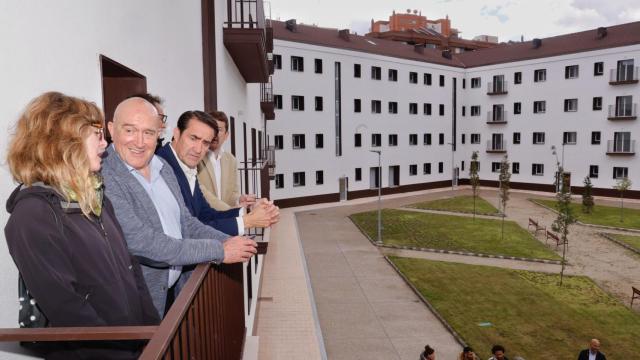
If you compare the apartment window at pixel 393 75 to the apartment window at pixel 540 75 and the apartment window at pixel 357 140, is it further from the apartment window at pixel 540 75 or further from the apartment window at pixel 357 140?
the apartment window at pixel 540 75

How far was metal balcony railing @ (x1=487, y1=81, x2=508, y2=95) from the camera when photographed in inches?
1716

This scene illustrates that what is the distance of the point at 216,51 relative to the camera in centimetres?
873

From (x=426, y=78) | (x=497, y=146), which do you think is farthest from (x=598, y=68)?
(x=426, y=78)

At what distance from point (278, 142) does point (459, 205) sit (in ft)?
47.9

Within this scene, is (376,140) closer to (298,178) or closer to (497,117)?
(298,178)

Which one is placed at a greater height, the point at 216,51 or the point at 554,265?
the point at 216,51

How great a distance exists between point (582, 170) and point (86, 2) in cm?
4292

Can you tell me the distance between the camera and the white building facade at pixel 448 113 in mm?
35000

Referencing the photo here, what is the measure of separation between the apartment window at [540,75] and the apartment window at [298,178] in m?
23.5

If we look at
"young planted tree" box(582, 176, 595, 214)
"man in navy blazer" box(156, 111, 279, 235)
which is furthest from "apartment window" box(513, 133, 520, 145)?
"man in navy blazer" box(156, 111, 279, 235)

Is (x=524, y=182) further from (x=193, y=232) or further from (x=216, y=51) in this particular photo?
(x=193, y=232)

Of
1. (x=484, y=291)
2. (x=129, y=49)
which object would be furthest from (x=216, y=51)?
(x=484, y=291)

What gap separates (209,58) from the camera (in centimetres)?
841

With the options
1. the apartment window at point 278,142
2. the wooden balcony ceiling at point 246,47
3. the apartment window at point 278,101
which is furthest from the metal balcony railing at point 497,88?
the wooden balcony ceiling at point 246,47
